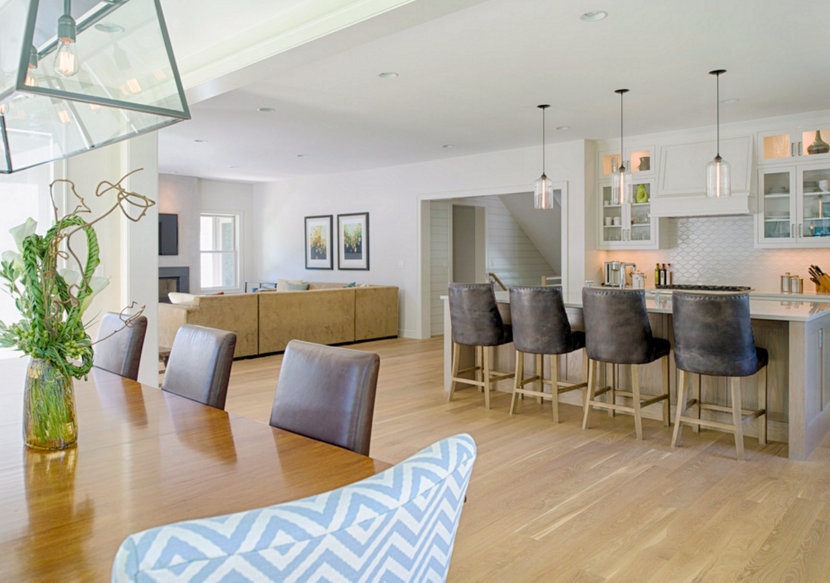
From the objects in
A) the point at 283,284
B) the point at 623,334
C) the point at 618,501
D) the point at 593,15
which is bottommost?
the point at 618,501

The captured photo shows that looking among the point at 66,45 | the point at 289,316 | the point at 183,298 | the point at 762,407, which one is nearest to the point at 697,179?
the point at 762,407

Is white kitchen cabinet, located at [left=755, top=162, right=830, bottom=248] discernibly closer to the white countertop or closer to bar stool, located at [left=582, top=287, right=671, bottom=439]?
the white countertop

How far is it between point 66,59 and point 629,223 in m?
6.35

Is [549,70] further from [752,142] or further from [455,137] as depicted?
[752,142]

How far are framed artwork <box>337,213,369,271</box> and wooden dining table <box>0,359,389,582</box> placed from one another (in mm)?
7519

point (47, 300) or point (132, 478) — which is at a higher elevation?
point (47, 300)

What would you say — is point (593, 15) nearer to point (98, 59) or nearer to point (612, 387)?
point (612, 387)

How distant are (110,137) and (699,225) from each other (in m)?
6.30

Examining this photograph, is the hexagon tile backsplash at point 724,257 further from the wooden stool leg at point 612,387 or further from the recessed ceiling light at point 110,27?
the recessed ceiling light at point 110,27

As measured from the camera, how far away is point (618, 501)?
117 inches

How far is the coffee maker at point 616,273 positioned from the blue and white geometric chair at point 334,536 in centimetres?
665

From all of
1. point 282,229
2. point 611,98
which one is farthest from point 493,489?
point 282,229

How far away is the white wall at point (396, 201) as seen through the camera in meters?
7.23

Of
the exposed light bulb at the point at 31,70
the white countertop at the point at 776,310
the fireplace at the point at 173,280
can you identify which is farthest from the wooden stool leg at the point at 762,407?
the fireplace at the point at 173,280
